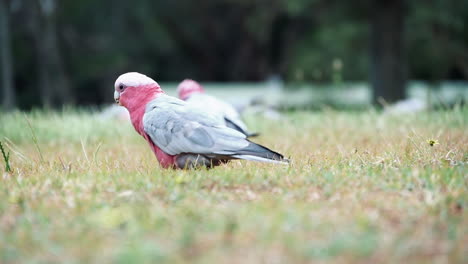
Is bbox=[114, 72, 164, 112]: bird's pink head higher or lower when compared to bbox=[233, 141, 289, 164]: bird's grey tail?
higher

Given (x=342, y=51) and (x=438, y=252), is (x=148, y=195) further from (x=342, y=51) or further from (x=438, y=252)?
(x=342, y=51)

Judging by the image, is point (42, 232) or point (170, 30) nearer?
point (42, 232)

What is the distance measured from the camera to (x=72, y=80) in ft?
50.9

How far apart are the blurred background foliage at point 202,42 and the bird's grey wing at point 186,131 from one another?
6305 millimetres

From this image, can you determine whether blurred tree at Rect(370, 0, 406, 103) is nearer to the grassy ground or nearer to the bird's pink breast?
the grassy ground

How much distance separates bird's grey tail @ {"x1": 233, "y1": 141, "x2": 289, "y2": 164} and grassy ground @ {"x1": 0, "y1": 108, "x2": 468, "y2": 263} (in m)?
0.07

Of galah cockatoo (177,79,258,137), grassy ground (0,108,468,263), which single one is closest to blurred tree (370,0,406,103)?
galah cockatoo (177,79,258,137)

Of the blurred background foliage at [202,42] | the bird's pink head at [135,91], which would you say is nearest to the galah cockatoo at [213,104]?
the bird's pink head at [135,91]

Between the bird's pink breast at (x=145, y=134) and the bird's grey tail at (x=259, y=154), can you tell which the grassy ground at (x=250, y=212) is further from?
the bird's pink breast at (x=145, y=134)

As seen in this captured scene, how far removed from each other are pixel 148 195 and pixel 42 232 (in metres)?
0.54

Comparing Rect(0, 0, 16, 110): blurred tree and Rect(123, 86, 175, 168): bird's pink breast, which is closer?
Rect(123, 86, 175, 168): bird's pink breast

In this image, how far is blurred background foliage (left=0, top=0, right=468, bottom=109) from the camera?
1088 cm

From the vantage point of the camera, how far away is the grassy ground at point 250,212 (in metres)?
1.96

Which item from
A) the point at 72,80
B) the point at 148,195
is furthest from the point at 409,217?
the point at 72,80
